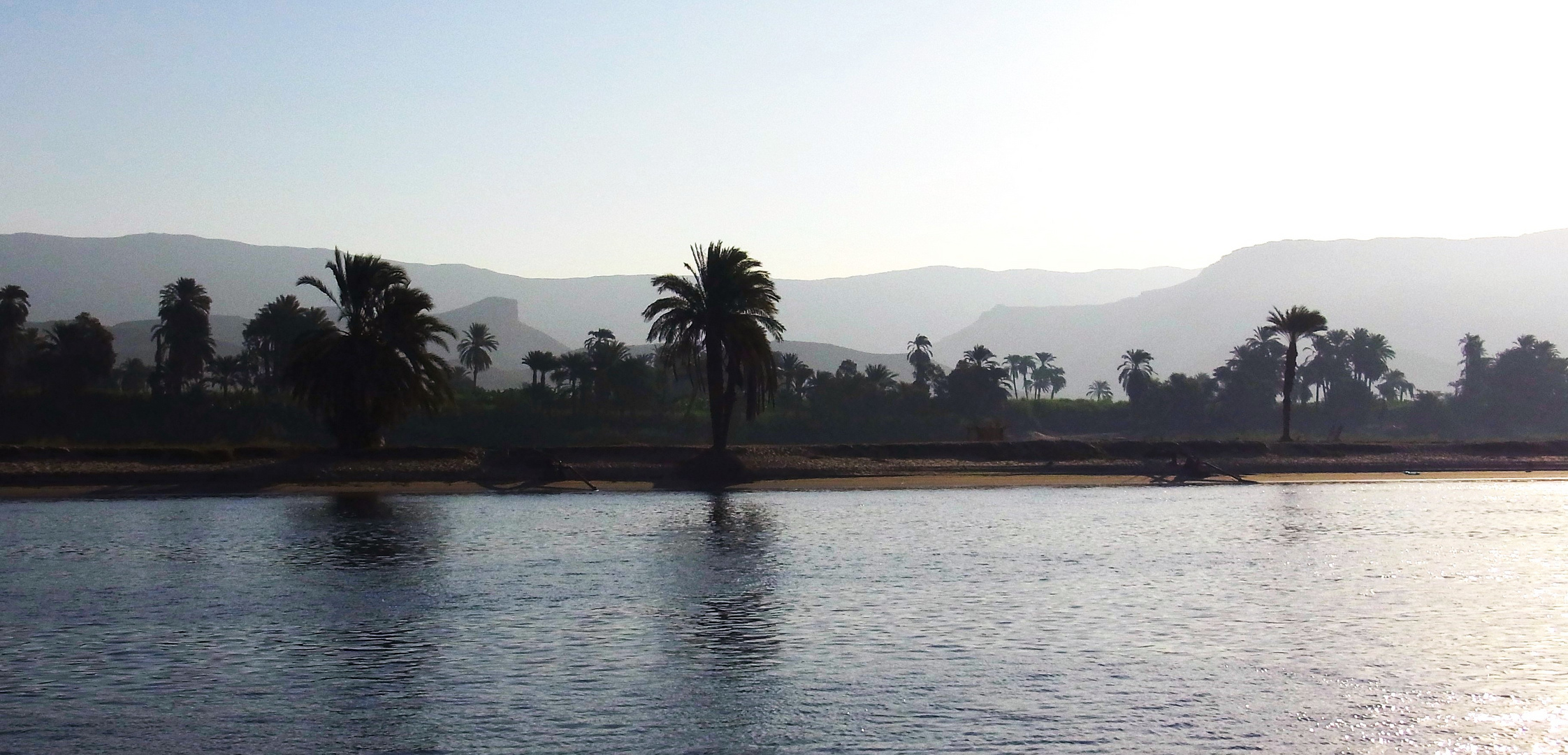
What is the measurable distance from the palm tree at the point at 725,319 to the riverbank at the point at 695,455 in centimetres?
356

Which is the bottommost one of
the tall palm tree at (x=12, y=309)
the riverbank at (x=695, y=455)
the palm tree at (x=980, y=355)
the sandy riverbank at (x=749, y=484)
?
the sandy riverbank at (x=749, y=484)

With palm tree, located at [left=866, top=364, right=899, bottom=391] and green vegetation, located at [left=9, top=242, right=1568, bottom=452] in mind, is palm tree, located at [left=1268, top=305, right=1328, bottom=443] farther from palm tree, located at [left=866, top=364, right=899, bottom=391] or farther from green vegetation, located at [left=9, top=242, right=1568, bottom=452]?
palm tree, located at [left=866, top=364, right=899, bottom=391]

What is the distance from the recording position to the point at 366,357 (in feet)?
172

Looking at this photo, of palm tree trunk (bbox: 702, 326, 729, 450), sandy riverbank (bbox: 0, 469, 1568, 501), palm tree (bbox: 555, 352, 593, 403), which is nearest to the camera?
sandy riverbank (bbox: 0, 469, 1568, 501)

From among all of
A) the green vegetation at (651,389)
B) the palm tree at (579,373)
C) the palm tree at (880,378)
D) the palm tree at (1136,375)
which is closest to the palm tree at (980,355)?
A: the green vegetation at (651,389)

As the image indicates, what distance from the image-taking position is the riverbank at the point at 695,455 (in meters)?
49.0

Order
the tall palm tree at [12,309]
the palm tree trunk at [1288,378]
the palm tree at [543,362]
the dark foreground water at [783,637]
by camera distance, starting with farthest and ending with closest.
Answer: the palm tree at [543,362]
the tall palm tree at [12,309]
the palm tree trunk at [1288,378]
the dark foreground water at [783,637]

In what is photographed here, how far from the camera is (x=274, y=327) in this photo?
101 m

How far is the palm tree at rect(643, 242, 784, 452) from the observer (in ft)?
181

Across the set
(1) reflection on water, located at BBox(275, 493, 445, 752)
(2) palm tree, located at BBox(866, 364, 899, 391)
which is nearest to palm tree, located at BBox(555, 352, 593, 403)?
(2) palm tree, located at BBox(866, 364, 899, 391)

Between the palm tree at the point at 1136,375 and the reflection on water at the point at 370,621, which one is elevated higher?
the palm tree at the point at 1136,375

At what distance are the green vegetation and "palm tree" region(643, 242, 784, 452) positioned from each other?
0.30 ft

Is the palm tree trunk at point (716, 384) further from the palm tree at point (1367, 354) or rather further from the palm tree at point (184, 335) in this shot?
the palm tree at point (1367, 354)

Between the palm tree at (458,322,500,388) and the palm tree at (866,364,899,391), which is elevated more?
the palm tree at (458,322,500,388)
